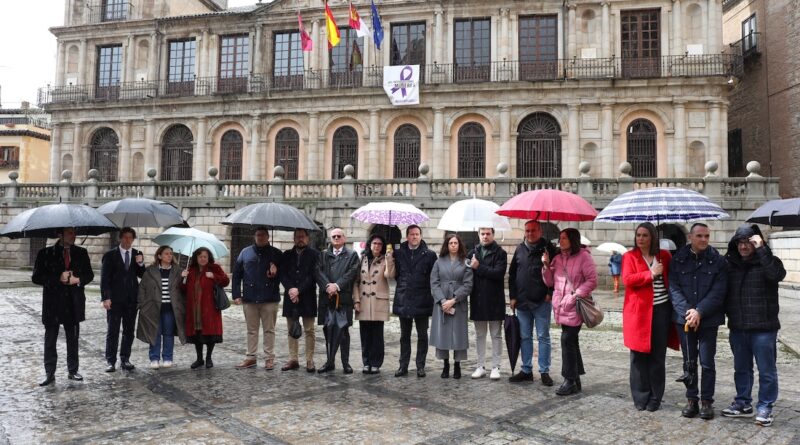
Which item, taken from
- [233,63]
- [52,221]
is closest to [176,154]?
[233,63]

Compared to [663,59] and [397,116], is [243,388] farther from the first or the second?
[663,59]

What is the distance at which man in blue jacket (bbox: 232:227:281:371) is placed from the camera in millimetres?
7719

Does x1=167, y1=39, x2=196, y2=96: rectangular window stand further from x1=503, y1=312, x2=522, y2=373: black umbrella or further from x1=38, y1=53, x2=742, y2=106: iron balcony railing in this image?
x1=503, y1=312, x2=522, y2=373: black umbrella

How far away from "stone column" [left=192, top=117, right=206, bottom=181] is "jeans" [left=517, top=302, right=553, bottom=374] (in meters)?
24.9

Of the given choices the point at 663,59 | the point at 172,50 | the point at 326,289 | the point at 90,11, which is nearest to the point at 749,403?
the point at 326,289

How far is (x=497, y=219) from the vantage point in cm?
761

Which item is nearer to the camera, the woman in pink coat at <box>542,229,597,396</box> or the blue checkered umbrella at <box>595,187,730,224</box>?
the blue checkered umbrella at <box>595,187,730,224</box>

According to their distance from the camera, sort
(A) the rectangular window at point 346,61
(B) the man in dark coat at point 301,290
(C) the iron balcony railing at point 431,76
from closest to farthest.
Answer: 1. (B) the man in dark coat at point 301,290
2. (C) the iron balcony railing at point 431,76
3. (A) the rectangular window at point 346,61

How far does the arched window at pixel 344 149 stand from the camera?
27.9 m

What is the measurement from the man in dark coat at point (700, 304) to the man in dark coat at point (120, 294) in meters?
6.38

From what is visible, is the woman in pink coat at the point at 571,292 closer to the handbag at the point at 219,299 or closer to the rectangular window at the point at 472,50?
the handbag at the point at 219,299

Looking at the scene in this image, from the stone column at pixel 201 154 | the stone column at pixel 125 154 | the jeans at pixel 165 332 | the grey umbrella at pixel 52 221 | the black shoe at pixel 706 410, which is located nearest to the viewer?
the black shoe at pixel 706 410

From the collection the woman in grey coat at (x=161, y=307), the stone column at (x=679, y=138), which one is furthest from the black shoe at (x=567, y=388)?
the stone column at (x=679, y=138)

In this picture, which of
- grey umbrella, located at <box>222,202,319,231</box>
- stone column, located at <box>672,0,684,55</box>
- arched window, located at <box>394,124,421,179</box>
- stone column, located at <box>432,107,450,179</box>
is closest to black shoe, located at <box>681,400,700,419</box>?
grey umbrella, located at <box>222,202,319,231</box>
